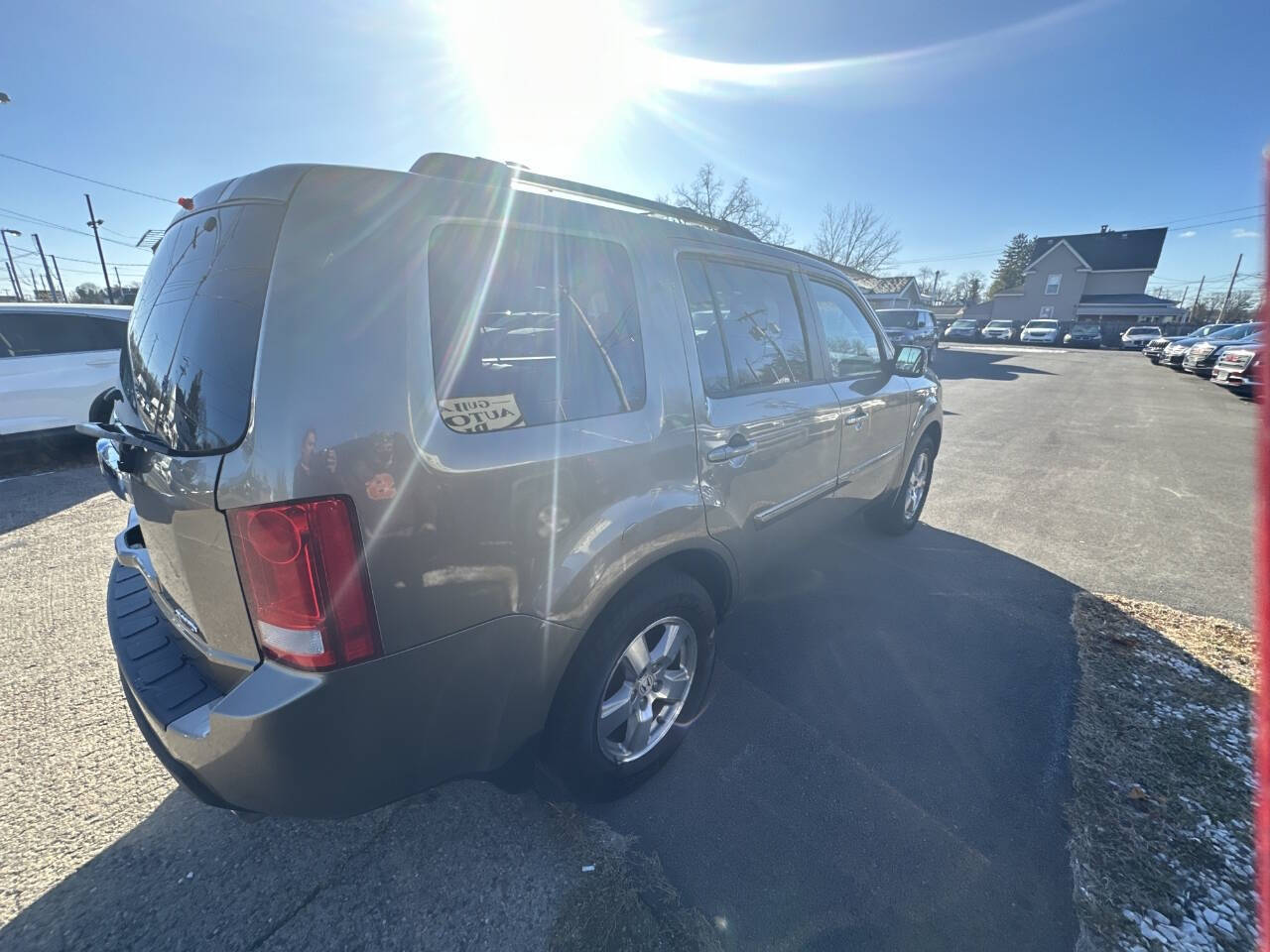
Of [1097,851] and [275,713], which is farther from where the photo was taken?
[1097,851]

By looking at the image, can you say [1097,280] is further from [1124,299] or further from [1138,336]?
[1138,336]

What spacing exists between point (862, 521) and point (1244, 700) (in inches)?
102

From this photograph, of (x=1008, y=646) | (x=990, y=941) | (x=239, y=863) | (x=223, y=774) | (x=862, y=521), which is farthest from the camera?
(x=862, y=521)

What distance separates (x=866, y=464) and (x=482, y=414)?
2900mm

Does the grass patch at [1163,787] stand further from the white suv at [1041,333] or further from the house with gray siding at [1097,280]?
the house with gray siding at [1097,280]

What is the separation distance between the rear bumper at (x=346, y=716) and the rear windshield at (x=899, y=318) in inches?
1032

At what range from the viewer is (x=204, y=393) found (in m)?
1.34

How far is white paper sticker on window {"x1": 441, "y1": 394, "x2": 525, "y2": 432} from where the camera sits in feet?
4.50

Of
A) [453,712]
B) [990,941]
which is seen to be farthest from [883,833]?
[453,712]

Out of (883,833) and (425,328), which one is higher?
(425,328)

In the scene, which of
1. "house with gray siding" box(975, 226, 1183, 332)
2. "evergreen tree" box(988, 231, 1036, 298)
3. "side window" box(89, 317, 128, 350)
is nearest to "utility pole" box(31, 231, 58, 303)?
"side window" box(89, 317, 128, 350)

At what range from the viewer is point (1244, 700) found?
265cm

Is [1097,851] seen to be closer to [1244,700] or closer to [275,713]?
[1244,700]

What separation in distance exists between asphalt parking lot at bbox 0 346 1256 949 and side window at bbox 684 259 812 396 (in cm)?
157
